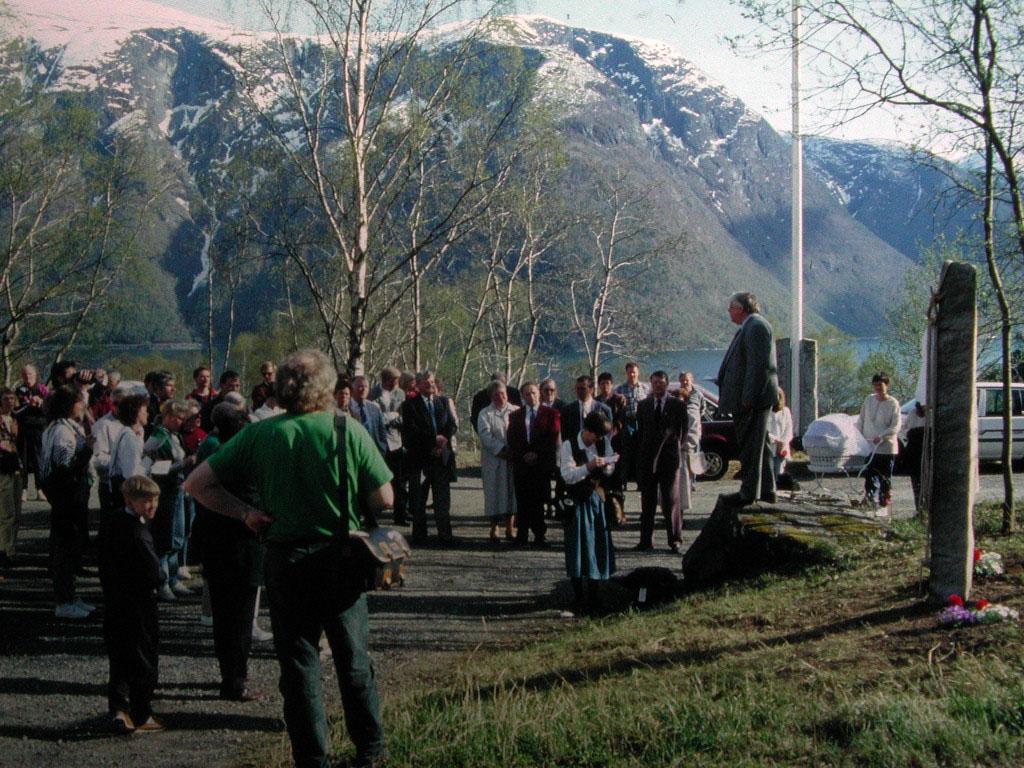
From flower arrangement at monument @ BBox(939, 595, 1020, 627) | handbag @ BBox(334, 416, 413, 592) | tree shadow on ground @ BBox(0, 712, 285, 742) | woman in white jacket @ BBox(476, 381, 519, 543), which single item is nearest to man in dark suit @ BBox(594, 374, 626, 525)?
woman in white jacket @ BBox(476, 381, 519, 543)

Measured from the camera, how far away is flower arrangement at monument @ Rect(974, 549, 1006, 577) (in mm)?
7492

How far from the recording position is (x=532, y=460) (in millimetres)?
12609

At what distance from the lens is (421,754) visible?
5020 mm

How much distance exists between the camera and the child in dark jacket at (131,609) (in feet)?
19.6

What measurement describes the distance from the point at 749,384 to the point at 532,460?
3.86m

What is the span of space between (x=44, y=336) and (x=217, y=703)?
42104 mm

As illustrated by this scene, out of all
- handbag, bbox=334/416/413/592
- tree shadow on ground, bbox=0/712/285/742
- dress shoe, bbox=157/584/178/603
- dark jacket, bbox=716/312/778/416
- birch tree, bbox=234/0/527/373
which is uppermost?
birch tree, bbox=234/0/527/373

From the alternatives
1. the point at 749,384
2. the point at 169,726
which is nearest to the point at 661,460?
the point at 749,384

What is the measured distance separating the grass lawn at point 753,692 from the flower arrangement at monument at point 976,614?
0.23 feet

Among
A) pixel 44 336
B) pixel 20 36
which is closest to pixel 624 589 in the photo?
pixel 20 36

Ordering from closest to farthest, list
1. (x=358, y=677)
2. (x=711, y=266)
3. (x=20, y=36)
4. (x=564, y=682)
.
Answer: (x=358, y=677) < (x=564, y=682) < (x=20, y=36) < (x=711, y=266)

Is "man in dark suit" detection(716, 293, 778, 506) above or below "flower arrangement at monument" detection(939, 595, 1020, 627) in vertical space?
above

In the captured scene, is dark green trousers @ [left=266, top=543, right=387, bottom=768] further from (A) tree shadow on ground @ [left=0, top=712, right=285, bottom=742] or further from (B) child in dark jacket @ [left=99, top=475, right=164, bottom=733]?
(B) child in dark jacket @ [left=99, top=475, right=164, bottom=733]

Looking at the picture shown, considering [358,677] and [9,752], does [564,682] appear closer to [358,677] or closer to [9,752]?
[358,677]
